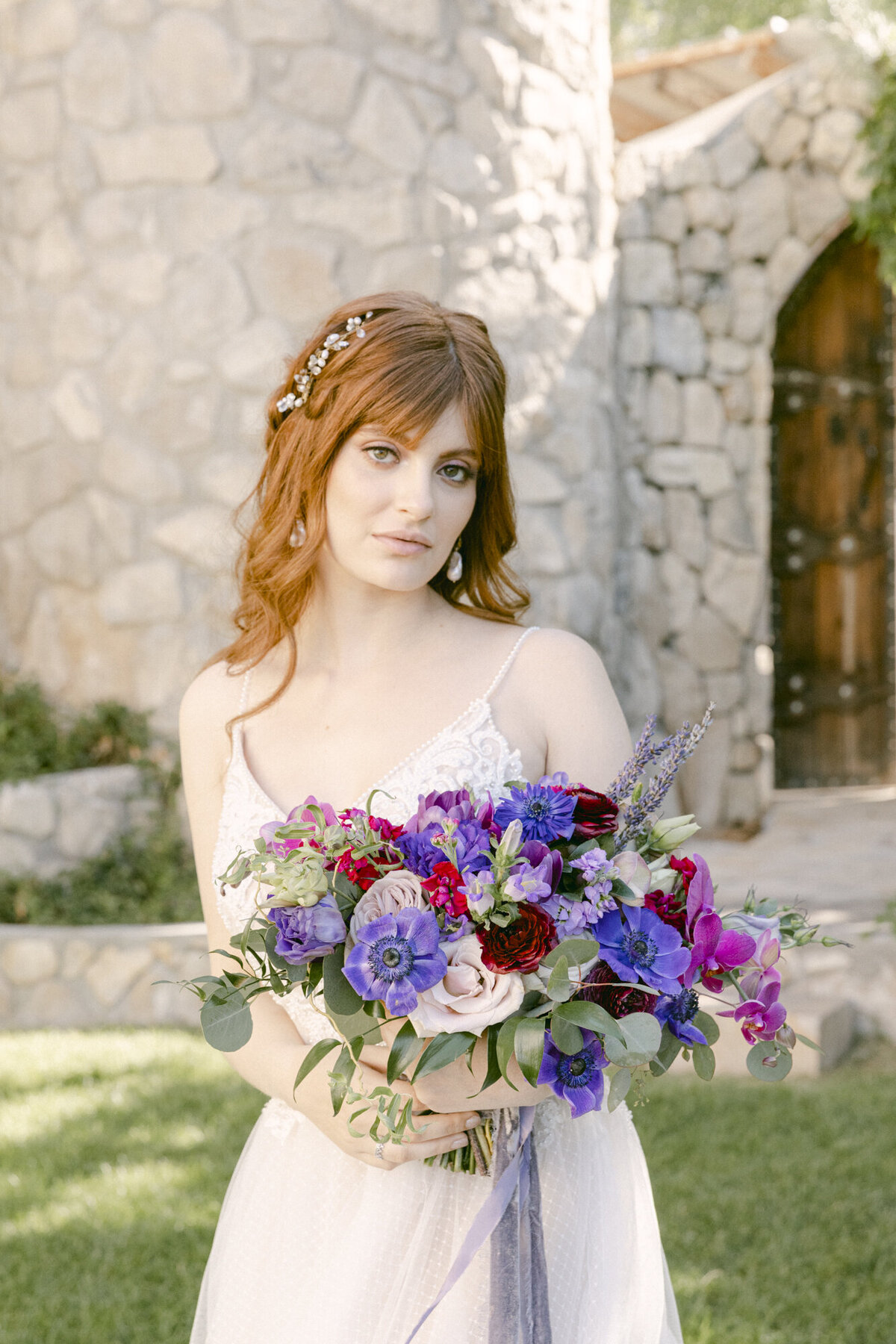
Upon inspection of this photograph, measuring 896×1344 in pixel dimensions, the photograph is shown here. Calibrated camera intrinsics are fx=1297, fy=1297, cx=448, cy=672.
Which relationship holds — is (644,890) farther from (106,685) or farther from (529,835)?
(106,685)

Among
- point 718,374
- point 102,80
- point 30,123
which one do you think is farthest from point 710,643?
point 30,123

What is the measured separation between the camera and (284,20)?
5324 mm

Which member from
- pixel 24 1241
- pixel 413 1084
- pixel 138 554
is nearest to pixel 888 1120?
pixel 24 1241

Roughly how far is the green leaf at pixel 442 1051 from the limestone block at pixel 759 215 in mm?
6312

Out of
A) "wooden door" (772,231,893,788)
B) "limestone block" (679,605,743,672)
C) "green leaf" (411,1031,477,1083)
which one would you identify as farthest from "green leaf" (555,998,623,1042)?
"wooden door" (772,231,893,788)

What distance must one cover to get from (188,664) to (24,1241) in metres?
2.71

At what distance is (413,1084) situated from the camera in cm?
145

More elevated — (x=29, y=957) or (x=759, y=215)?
(x=759, y=215)

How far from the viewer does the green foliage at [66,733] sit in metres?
5.36

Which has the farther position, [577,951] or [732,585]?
[732,585]

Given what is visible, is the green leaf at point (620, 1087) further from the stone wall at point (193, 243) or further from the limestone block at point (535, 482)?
the limestone block at point (535, 482)

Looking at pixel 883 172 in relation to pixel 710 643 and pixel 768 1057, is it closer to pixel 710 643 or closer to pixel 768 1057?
pixel 710 643

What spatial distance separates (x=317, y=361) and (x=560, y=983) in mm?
1015

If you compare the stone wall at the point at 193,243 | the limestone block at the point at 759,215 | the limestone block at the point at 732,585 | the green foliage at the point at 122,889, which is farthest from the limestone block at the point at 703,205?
the green foliage at the point at 122,889
